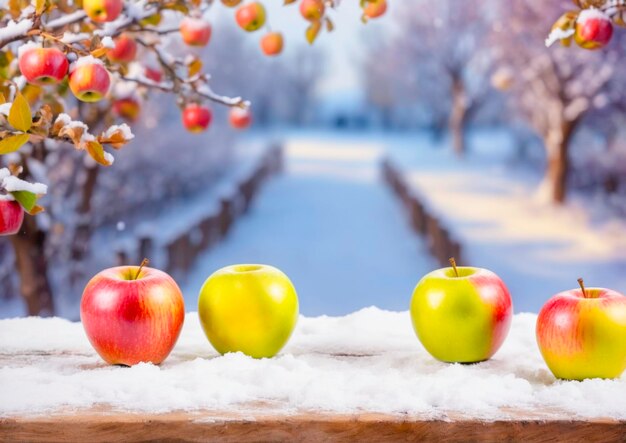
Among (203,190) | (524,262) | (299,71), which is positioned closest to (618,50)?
(524,262)

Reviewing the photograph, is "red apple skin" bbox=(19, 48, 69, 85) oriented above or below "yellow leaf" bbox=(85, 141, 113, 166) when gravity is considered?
above

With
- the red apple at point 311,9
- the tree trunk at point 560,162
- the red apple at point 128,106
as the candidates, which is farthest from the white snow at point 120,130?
the tree trunk at point 560,162

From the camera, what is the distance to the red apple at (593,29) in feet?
9.35

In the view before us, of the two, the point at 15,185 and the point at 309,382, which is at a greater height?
the point at 15,185

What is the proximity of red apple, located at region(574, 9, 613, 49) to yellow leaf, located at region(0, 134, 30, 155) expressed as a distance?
1.67m

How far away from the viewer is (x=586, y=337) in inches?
87.0

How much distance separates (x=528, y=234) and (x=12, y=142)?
525 inches

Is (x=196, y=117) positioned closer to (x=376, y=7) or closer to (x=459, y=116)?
(x=376, y=7)

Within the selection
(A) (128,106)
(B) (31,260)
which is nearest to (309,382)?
(A) (128,106)

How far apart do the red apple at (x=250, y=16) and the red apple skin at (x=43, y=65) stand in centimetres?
96

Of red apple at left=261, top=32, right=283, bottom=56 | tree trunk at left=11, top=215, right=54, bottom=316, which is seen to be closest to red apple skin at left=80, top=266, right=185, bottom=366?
red apple at left=261, top=32, right=283, bottom=56

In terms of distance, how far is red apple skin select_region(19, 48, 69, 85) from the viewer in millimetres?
2529

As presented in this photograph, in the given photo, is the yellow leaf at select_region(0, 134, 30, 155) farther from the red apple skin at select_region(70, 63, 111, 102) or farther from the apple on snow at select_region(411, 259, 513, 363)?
the apple on snow at select_region(411, 259, 513, 363)

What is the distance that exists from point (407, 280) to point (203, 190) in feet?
38.6
